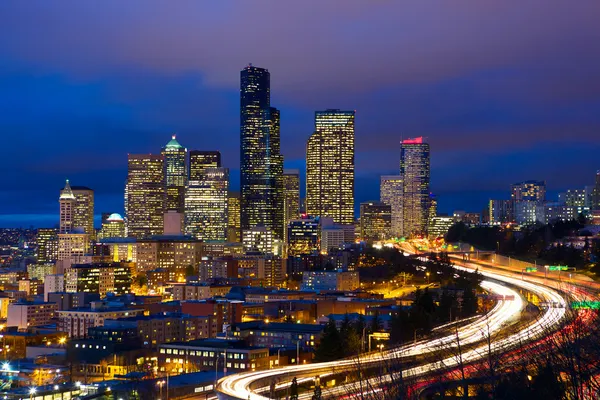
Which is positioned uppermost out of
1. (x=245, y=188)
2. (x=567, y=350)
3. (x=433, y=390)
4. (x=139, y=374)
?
(x=245, y=188)

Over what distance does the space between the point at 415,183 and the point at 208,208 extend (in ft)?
169

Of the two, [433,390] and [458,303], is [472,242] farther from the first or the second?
[433,390]

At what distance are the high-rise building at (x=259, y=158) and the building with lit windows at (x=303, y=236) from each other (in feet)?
39.9

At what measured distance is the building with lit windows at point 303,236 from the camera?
134 m

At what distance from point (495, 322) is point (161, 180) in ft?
406

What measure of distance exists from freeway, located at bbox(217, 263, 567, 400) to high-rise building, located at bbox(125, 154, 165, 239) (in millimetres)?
114317

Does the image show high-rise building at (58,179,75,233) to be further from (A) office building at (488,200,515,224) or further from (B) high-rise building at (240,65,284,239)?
(A) office building at (488,200,515,224)

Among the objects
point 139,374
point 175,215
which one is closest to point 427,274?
point 139,374

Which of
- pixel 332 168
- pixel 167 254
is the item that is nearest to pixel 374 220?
pixel 332 168

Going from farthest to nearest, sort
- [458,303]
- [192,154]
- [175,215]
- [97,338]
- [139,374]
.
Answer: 1. [192,154]
2. [175,215]
3. [97,338]
4. [458,303]
5. [139,374]

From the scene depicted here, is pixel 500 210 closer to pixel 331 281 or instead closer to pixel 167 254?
pixel 167 254

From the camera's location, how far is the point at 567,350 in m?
12.8

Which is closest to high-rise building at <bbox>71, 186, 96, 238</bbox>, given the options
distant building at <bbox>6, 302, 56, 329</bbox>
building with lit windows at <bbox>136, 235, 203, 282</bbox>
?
building with lit windows at <bbox>136, 235, 203, 282</bbox>

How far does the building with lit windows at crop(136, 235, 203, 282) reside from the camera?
120m
